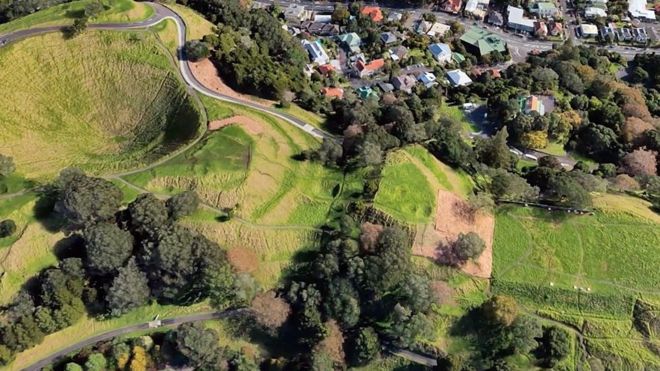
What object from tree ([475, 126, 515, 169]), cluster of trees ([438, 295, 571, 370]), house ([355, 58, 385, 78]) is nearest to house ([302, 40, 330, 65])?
house ([355, 58, 385, 78])

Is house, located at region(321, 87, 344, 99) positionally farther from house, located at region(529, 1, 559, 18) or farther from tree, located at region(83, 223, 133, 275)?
house, located at region(529, 1, 559, 18)

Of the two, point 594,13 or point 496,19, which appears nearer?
point 496,19

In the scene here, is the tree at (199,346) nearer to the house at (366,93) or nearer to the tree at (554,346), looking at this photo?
the tree at (554,346)

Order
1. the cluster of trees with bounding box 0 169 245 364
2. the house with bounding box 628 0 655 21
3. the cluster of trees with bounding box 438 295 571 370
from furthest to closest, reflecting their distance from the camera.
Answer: the house with bounding box 628 0 655 21, the cluster of trees with bounding box 438 295 571 370, the cluster of trees with bounding box 0 169 245 364

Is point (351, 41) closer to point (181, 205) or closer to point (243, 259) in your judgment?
point (181, 205)

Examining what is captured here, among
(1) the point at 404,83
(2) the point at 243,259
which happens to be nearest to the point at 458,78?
(1) the point at 404,83

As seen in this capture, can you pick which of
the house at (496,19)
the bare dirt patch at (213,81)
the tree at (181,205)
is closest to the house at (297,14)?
the bare dirt patch at (213,81)

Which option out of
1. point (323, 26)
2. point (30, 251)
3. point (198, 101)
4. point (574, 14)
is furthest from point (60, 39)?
point (574, 14)
